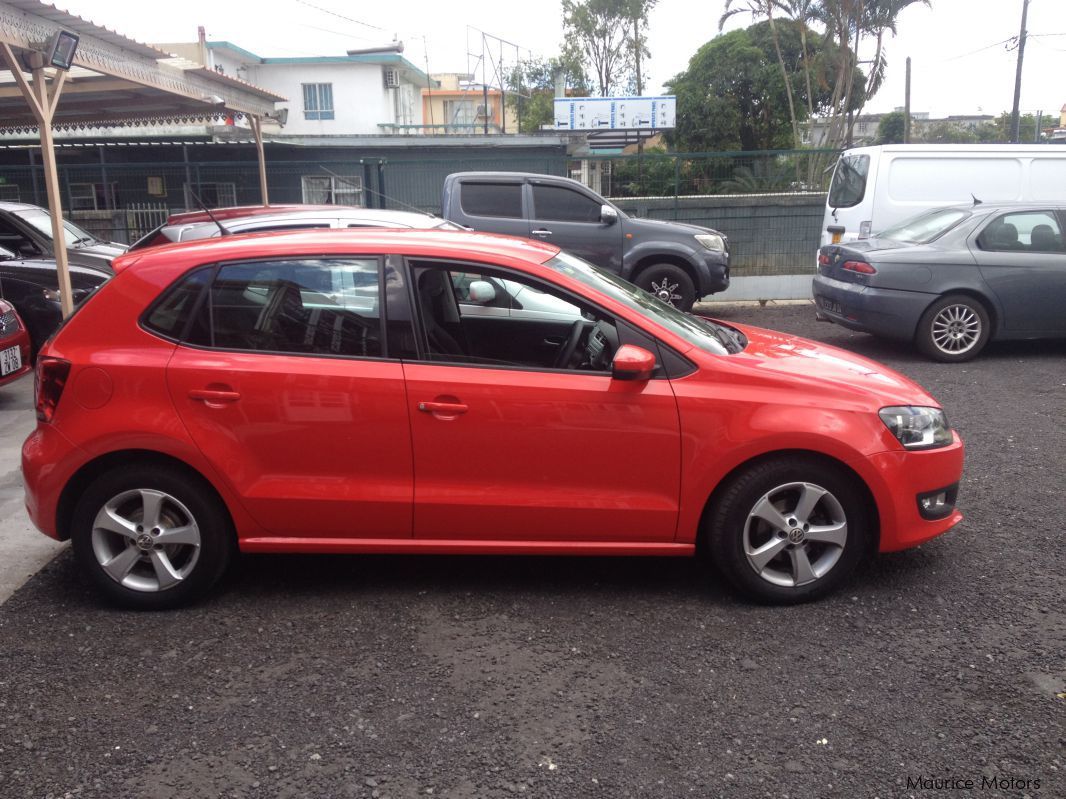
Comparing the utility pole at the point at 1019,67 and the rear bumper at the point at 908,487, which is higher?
the utility pole at the point at 1019,67

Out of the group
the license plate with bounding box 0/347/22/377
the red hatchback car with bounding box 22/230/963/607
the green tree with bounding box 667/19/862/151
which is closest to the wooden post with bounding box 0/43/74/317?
the license plate with bounding box 0/347/22/377

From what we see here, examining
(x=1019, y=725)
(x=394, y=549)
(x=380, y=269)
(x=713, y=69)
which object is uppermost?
(x=713, y=69)

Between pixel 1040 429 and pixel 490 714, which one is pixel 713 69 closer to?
pixel 1040 429

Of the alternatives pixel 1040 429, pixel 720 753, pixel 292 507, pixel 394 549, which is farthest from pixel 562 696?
pixel 1040 429

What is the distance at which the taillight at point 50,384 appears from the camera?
156 inches

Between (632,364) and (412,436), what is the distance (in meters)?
0.95

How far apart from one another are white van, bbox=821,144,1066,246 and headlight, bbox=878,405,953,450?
7.95 meters

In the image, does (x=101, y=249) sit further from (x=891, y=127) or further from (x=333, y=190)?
(x=891, y=127)

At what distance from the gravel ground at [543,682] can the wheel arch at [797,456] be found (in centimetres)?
33

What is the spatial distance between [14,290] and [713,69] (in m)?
34.8

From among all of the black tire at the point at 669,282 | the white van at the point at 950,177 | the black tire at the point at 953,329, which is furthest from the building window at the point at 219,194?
the black tire at the point at 953,329

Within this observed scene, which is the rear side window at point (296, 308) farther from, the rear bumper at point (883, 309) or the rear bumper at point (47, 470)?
the rear bumper at point (883, 309)

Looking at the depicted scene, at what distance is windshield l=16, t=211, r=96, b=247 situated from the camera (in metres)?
10.5

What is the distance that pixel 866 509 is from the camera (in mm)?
4086
